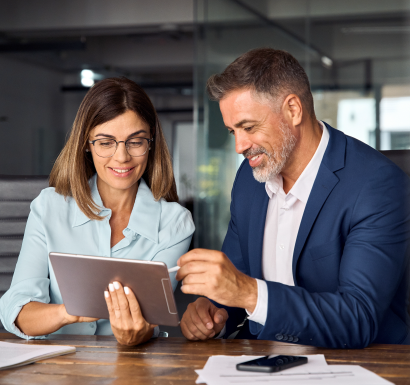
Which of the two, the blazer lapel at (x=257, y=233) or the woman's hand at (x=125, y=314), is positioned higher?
the blazer lapel at (x=257, y=233)

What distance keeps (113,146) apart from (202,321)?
0.67 meters

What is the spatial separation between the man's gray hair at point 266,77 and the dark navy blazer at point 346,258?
21 centimetres

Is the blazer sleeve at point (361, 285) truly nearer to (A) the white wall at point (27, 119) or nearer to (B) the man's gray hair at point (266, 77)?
(B) the man's gray hair at point (266, 77)

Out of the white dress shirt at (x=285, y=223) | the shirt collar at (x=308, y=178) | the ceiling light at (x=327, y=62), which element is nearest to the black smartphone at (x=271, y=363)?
the white dress shirt at (x=285, y=223)

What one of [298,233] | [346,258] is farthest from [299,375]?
[298,233]

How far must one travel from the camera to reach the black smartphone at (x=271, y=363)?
109 centimetres

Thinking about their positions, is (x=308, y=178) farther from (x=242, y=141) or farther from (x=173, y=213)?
(x=173, y=213)

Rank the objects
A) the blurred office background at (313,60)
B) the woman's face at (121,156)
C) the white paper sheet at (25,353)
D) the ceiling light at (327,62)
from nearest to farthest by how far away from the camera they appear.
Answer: the white paper sheet at (25,353)
the woman's face at (121,156)
the blurred office background at (313,60)
the ceiling light at (327,62)

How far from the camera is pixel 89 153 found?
192cm

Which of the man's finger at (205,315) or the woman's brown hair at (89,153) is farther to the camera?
the woman's brown hair at (89,153)

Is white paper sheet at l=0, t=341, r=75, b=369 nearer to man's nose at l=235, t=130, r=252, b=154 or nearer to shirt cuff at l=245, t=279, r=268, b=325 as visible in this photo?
shirt cuff at l=245, t=279, r=268, b=325

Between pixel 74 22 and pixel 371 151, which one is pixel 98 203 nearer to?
pixel 371 151

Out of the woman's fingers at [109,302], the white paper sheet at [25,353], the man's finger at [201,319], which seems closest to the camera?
the white paper sheet at [25,353]

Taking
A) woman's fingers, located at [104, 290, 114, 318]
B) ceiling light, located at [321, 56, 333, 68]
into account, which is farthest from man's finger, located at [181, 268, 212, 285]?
ceiling light, located at [321, 56, 333, 68]
